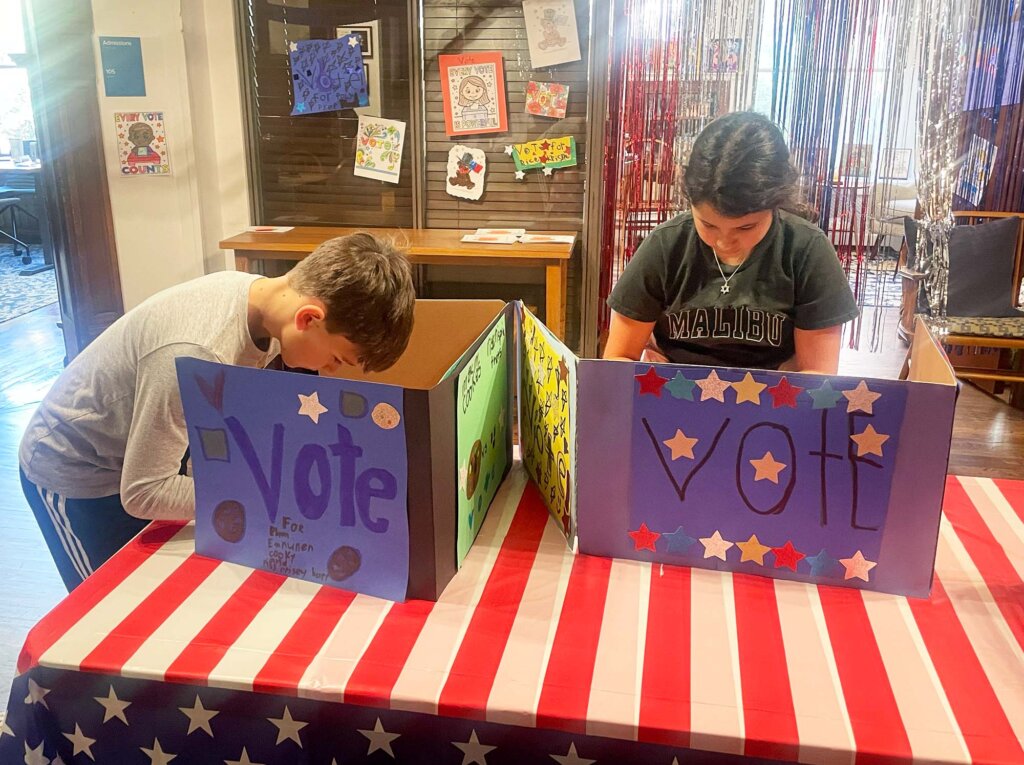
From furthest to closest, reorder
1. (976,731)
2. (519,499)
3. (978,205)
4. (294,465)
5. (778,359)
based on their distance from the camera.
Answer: (978,205)
(778,359)
(519,499)
(294,465)
(976,731)

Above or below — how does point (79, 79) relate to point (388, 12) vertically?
below

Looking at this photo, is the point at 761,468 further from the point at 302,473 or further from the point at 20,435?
the point at 20,435

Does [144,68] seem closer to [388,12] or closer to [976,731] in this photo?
[388,12]

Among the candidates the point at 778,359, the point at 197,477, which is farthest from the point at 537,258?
the point at 197,477

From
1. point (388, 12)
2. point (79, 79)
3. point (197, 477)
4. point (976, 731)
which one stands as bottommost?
point (976, 731)

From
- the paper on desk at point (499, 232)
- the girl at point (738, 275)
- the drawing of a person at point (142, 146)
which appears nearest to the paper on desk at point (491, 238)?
the paper on desk at point (499, 232)

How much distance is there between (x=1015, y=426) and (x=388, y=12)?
3.15m

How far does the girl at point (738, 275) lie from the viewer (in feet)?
4.66

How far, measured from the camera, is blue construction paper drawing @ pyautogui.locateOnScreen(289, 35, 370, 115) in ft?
12.1

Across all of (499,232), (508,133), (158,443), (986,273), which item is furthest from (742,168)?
(986,273)

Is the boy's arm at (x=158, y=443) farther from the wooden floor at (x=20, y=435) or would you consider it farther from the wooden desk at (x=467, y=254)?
the wooden desk at (x=467, y=254)

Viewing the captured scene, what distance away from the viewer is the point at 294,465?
3.37ft

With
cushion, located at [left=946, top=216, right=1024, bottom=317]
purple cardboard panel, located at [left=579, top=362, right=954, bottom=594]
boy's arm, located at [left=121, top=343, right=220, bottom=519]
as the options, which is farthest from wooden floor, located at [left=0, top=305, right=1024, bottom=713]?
boy's arm, located at [left=121, top=343, right=220, bottom=519]

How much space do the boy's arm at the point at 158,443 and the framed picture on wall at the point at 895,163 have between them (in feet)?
9.22
